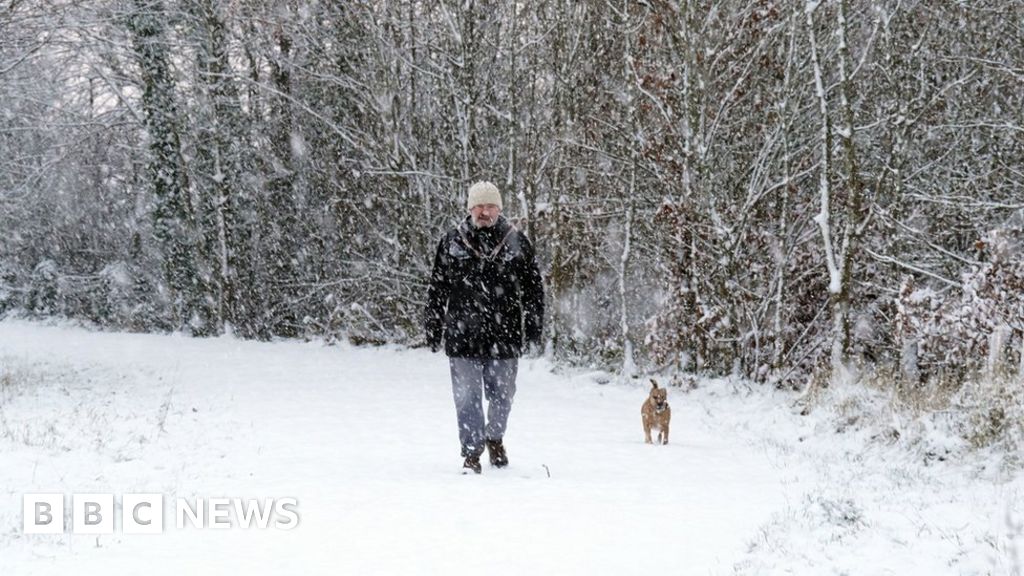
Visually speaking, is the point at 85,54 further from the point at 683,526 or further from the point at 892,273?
the point at 683,526

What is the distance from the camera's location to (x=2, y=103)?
19.7 m

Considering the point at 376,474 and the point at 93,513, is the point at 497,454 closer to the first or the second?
the point at 376,474

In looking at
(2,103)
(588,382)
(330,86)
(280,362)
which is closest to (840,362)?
(588,382)

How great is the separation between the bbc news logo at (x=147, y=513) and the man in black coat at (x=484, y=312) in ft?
5.47

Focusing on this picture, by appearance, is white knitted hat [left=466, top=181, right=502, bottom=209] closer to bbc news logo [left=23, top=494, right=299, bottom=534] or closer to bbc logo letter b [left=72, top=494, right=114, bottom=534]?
bbc news logo [left=23, top=494, right=299, bottom=534]

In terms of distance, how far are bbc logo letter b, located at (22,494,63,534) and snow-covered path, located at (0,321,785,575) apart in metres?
0.07

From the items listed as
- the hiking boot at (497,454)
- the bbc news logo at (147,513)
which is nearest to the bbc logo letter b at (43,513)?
the bbc news logo at (147,513)

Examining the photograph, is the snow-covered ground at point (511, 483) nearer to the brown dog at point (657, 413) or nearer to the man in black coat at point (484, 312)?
the brown dog at point (657, 413)

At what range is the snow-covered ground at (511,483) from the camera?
4535 millimetres

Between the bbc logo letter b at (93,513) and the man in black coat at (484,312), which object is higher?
the man in black coat at (484,312)

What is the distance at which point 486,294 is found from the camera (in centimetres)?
702

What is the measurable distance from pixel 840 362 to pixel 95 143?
79.1 ft

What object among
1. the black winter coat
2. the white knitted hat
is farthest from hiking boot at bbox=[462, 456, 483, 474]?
the white knitted hat

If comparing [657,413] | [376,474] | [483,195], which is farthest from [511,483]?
[657,413]
